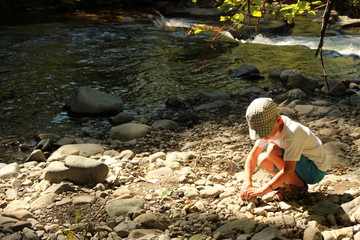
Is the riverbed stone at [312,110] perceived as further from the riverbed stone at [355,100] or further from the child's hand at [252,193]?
the child's hand at [252,193]

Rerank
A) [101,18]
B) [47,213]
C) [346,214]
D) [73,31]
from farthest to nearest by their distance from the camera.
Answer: [101,18] < [73,31] < [47,213] < [346,214]

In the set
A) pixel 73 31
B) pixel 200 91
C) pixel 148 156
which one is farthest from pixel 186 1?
pixel 148 156

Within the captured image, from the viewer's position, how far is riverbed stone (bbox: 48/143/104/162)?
480 cm

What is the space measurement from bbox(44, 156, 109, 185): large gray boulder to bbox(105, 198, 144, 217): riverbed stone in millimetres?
514

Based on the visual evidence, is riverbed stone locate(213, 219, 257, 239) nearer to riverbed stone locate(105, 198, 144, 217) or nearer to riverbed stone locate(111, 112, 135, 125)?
riverbed stone locate(105, 198, 144, 217)

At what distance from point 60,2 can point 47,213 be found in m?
16.3

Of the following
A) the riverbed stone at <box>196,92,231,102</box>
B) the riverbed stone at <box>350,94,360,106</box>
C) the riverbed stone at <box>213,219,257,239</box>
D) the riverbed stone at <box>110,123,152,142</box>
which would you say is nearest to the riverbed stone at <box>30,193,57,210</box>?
the riverbed stone at <box>213,219,257,239</box>

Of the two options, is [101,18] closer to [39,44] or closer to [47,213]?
[39,44]

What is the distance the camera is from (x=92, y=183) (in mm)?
3688

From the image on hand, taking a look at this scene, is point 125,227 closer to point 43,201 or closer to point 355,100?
point 43,201

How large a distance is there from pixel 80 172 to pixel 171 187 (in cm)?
85

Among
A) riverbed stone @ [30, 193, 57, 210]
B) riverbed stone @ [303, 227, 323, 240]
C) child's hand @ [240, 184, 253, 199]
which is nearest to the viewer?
riverbed stone @ [303, 227, 323, 240]

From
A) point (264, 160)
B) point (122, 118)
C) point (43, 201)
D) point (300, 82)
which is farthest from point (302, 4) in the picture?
point (300, 82)

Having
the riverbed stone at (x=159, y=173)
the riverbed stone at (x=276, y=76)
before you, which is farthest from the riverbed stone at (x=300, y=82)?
the riverbed stone at (x=159, y=173)
